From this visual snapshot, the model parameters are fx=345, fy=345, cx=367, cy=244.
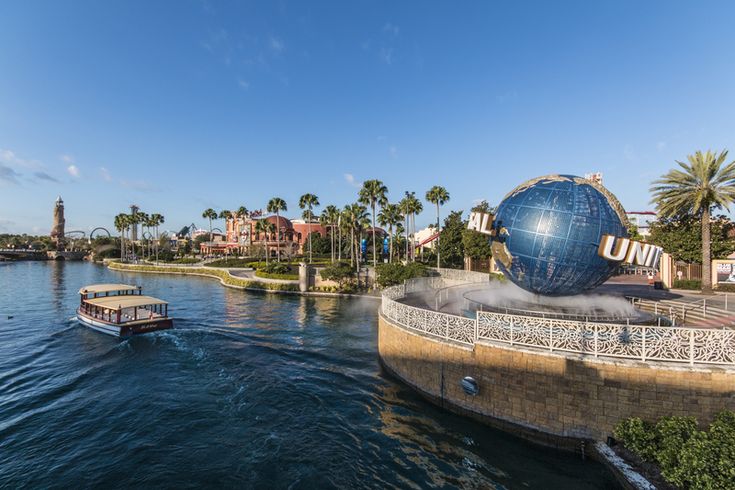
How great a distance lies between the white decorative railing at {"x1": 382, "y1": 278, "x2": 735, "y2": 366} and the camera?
10031mm

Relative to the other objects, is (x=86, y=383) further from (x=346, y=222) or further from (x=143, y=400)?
(x=346, y=222)

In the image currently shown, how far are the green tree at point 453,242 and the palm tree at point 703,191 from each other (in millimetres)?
27424

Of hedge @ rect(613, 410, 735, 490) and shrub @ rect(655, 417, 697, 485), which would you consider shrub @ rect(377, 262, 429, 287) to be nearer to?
hedge @ rect(613, 410, 735, 490)

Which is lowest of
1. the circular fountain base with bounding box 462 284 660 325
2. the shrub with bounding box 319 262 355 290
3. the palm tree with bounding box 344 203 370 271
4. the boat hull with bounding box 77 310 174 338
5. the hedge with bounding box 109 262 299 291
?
the boat hull with bounding box 77 310 174 338

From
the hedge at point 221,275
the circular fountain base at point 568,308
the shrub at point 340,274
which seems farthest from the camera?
the hedge at point 221,275

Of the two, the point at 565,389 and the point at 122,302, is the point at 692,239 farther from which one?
the point at 122,302

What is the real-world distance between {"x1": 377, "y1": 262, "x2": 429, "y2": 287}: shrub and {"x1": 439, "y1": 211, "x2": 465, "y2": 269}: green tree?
49.4 feet

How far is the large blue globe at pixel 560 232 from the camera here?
14953mm

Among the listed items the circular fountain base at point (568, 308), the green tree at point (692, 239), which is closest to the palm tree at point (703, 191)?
the green tree at point (692, 239)

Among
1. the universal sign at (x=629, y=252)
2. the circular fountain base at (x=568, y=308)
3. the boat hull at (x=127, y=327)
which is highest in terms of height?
the universal sign at (x=629, y=252)

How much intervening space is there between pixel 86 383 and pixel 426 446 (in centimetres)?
1753

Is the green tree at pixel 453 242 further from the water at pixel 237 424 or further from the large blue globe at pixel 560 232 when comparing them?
the large blue globe at pixel 560 232

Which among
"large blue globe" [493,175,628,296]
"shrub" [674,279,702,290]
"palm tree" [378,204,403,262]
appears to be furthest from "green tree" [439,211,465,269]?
"large blue globe" [493,175,628,296]

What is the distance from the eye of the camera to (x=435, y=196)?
5722cm
